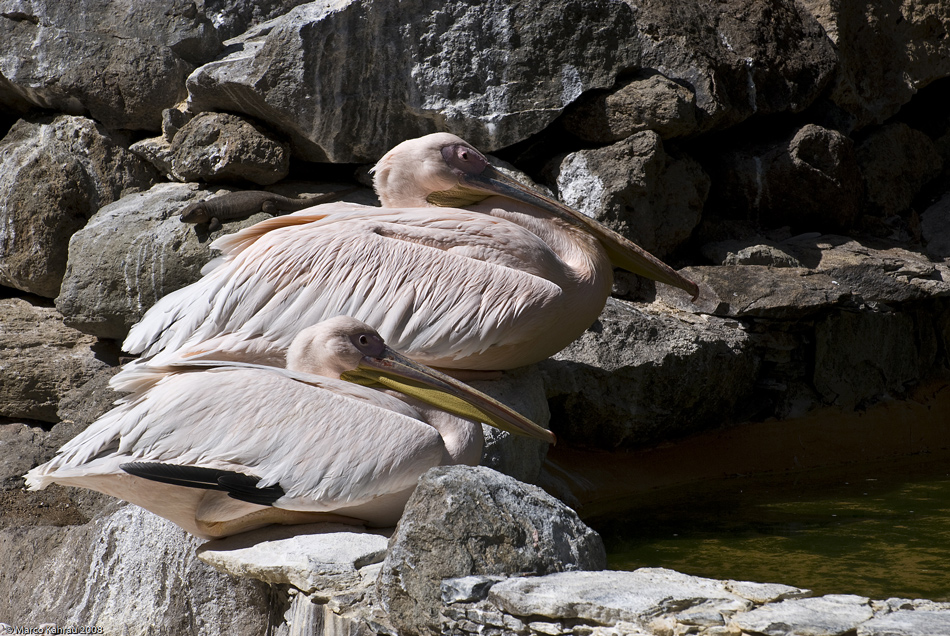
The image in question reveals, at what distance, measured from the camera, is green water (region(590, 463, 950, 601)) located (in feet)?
8.61

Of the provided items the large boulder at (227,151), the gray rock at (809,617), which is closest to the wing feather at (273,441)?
the gray rock at (809,617)

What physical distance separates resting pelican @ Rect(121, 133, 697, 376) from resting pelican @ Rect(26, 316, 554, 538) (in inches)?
23.0

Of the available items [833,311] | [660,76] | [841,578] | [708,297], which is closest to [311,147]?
[660,76]

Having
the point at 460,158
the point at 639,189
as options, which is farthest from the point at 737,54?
the point at 460,158

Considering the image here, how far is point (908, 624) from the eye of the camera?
1.50 m

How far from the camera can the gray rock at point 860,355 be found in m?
4.75

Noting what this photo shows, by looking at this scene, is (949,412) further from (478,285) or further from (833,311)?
(478,285)

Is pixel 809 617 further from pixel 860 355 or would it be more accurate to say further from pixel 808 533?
pixel 860 355

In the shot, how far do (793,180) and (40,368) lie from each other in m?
4.41

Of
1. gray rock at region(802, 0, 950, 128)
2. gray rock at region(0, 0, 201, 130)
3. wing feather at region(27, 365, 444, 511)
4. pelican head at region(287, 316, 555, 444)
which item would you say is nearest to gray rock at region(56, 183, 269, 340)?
gray rock at region(0, 0, 201, 130)

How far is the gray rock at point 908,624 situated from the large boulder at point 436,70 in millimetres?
3903

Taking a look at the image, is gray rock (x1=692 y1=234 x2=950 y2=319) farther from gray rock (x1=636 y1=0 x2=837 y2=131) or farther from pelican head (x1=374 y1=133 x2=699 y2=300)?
gray rock (x1=636 y1=0 x2=837 y2=131)

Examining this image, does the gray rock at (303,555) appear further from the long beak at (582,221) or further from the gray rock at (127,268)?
the gray rock at (127,268)

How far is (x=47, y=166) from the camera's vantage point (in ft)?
17.4
